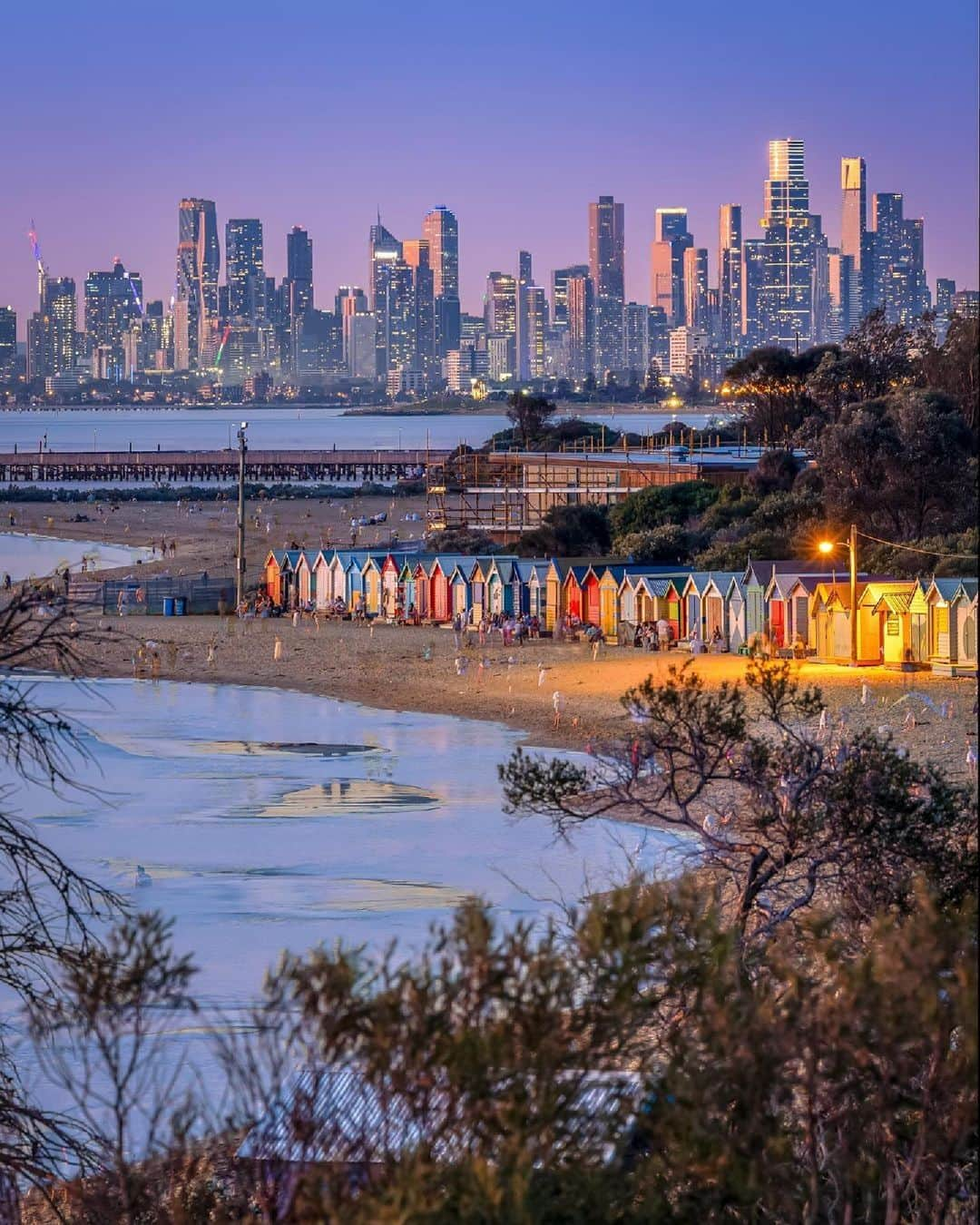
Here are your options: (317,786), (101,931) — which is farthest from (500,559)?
(101,931)

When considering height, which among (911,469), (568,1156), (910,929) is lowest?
(568,1156)

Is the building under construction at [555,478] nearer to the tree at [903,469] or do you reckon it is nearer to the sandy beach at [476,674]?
the sandy beach at [476,674]

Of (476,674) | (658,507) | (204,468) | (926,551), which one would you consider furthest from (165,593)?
(204,468)

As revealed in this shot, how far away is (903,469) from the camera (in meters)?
40.1

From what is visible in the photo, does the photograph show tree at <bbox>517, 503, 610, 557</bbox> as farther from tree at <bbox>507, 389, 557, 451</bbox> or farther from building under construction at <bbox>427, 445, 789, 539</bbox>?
tree at <bbox>507, 389, 557, 451</bbox>

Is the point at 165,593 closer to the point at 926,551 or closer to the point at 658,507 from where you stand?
the point at 658,507

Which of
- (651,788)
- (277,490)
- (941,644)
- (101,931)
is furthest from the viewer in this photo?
(277,490)

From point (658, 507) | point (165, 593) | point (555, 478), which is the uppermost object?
point (555, 478)

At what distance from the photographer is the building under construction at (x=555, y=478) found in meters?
53.1

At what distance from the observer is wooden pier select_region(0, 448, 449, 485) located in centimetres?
10781

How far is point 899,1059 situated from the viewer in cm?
457

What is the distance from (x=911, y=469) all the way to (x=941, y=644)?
12881 mm

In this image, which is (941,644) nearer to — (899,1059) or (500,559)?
(500,559)

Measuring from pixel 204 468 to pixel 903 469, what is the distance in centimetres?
7334
